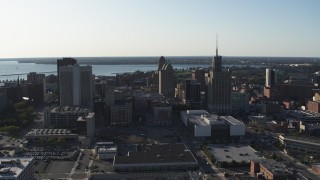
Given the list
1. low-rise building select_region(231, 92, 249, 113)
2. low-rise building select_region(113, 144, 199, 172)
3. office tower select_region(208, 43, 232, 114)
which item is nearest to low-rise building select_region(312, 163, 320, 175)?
low-rise building select_region(113, 144, 199, 172)

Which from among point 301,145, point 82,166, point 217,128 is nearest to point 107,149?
point 82,166

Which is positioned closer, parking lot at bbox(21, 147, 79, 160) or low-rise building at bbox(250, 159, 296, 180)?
low-rise building at bbox(250, 159, 296, 180)

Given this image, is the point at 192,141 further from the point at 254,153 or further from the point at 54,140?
the point at 54,140

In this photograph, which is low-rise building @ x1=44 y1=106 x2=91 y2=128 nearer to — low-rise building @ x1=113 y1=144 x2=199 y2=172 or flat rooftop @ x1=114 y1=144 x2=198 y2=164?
flat rooftop @ x1=114 y1=144 x2=198 y2=164

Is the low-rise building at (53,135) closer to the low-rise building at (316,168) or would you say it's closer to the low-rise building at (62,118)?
the low-rise building at (62,118)

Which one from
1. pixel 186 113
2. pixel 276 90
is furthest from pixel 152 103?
pixel 276 90

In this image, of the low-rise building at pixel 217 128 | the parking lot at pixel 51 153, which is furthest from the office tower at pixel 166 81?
the parking lot at pixel 51 153
